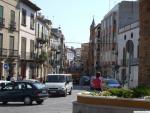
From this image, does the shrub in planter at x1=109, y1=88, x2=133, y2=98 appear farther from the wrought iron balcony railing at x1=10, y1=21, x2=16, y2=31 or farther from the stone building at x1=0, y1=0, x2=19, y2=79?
the wrought iron balcony railing at x1=10, y1=21, x2=16, y2=31

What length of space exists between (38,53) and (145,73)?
180 feet

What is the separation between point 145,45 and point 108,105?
2.90 meters

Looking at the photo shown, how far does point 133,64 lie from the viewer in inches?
2584

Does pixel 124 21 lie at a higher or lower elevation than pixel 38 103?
higher

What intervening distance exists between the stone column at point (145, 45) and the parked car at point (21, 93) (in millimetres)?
13046

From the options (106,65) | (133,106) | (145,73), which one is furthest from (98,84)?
(106,65)

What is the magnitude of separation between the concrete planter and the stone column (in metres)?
2.11

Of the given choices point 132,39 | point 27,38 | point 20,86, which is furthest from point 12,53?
point 20,86

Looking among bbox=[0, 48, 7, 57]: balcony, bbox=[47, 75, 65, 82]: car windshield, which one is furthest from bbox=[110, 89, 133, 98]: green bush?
bbox=[0, 48, 7, 57]: balcony

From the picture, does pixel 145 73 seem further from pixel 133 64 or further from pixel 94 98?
pixel 133 64

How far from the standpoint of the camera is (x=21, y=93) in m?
29.8

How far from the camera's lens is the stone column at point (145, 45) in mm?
17438

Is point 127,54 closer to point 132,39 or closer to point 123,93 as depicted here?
point 132,39

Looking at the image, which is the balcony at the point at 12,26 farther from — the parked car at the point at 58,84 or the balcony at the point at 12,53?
the parked car at the point at 58,84
